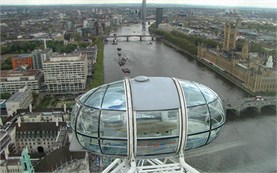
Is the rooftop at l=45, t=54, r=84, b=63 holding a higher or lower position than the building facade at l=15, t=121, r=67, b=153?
higher

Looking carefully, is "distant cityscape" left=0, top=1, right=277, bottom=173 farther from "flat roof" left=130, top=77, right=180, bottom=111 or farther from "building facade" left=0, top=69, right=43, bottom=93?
"flat roof" left=130, top=77, right=180, bottom=111

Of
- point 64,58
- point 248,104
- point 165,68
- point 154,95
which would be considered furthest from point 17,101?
point 154,95

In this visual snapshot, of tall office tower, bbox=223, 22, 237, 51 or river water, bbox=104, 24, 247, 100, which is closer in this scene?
river water, bbox=104, 24, 247, 100


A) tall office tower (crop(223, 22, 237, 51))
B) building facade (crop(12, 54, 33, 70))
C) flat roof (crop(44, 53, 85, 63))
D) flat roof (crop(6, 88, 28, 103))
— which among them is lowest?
flat roof (crop(6, 88, 28, 103))

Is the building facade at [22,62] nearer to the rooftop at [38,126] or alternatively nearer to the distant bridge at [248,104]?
the rooftop at [38,126]

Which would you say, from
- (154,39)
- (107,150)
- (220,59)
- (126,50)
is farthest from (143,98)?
(154,39)

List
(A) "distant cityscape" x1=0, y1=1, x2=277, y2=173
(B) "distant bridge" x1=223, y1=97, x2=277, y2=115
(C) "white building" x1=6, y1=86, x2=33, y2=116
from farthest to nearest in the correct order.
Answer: (C) "white building" x1=6, y1=86, x2=33, y2=116 → (B) "distant bridge" x1=223, y1=97, x2=277, y2=115 → (A) "distant cityscape" x1=0, y1=1, x2=277, y2=173

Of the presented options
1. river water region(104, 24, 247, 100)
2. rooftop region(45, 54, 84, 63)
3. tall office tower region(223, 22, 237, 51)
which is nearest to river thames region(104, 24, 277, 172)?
river water region(104, 24, 247, 100)
